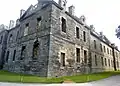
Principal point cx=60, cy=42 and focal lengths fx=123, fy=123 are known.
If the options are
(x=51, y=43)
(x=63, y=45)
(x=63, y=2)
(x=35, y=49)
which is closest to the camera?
(x=51, y=43)

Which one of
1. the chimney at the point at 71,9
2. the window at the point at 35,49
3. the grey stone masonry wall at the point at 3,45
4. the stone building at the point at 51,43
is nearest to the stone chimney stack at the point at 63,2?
the stone building at the point at 51,43

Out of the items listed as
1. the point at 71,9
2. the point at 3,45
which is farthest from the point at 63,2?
the point at 3,45

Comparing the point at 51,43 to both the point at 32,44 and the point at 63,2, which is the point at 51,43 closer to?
the point at 32,44

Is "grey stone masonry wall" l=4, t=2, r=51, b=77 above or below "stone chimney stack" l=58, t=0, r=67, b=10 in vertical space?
below

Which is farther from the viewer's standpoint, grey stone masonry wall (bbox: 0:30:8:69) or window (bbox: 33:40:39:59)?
grey stone masonry wall (bbox: 0:30:8:69)

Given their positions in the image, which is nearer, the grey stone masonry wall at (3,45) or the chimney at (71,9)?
the chimney at (71,9)

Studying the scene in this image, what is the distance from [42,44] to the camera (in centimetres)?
1328

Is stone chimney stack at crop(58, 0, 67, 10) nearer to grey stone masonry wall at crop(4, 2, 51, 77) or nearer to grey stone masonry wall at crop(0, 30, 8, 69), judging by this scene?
grey stone masonry wall at crop(4, 2, 51, 77)

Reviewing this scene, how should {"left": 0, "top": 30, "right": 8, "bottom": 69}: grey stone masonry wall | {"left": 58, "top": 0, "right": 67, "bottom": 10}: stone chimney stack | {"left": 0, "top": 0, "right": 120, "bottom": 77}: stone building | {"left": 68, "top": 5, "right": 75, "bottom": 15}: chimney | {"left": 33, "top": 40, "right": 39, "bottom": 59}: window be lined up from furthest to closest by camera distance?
{"left": 0, "top": 30, "right": 8, "bottom": 69}: grey stone masonry wall
{"left": 68, "top": 5, "right": 75, "bottom": 15}: chimney
{"left": 58, "top": 0, "right": 67, "bottom": 10}: stone chimney stack
{"left": 33, "top": 40, "right": 39, "bottom": 59}: window
{"left": 0, "top": 0, "right": 120, "bottom": 77}: stone building

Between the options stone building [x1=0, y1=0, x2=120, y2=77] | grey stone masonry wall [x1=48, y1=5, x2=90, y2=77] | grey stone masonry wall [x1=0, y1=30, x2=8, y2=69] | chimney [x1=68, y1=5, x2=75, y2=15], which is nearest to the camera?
grey stone masonry wall [x1=48, y1=5, x2=90, y2=77]

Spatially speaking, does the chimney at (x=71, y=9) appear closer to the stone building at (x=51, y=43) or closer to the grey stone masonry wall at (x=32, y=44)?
the stone building at (x=51, y=43)

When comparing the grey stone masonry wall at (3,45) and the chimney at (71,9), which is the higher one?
the chimney at (71,9)

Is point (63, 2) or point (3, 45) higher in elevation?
point (63, 2)

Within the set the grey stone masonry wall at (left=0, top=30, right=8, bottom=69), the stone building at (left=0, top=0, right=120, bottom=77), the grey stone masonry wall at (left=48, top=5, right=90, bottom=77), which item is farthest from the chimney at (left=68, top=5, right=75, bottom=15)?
the grey stone masonry wall at (left=0, top=30, right=8, bottom=69)
